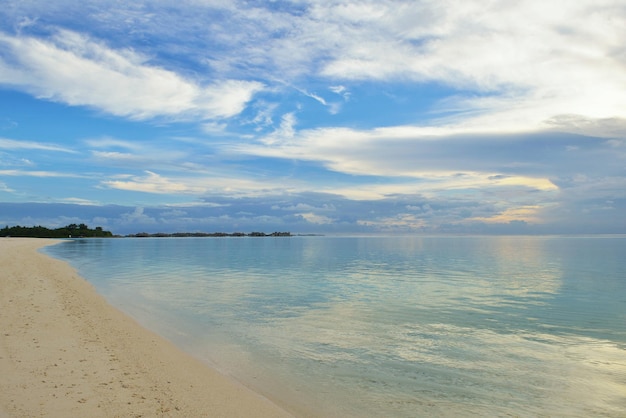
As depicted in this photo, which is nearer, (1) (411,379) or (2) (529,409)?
(2) (529,409)

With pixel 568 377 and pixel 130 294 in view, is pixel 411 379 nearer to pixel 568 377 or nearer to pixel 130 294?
pixel 568 377

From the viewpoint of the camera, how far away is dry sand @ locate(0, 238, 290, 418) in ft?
27.9

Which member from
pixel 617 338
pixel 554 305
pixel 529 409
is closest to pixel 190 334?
pixel 529 409

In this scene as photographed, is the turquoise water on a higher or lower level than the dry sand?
lower

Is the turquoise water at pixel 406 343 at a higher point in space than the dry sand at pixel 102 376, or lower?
lower

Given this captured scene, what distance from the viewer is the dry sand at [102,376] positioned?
8.52 metres

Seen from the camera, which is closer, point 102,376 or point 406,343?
point 102,376

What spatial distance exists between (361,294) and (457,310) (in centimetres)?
717

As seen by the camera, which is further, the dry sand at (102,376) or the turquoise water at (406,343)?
the turquoise water at (406,343)

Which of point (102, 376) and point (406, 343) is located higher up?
point (102, 376)

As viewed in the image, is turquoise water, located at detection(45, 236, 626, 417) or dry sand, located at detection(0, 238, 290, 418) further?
turquoise water, located at detection(45, 236, 626, 417)

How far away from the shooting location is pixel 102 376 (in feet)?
33.7

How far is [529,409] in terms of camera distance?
9984 mm

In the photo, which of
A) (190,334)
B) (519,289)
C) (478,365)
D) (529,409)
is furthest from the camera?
(519,289)
